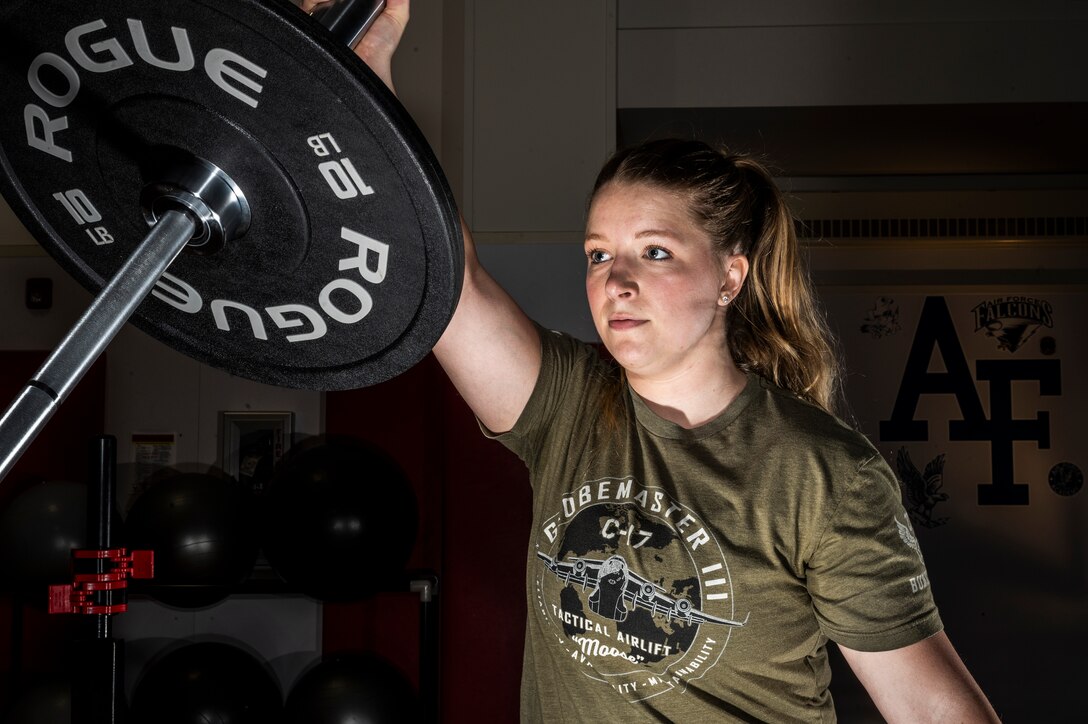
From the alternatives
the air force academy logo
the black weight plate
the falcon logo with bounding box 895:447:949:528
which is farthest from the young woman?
the falcon logo with bounding box 895:447:949:528

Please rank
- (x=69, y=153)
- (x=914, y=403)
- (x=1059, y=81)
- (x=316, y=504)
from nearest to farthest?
(x=69, y=153), (x=316, y=504), (x=1059, y=81), (x=914, y=403)

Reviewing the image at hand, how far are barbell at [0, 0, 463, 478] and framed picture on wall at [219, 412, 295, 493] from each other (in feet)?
10.1

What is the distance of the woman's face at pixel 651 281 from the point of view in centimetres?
133

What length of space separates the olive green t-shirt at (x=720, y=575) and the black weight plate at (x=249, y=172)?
0.67m

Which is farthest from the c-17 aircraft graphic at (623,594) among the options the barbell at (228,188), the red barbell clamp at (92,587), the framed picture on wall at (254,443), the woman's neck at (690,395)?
the framed picture on wall at (254,443)

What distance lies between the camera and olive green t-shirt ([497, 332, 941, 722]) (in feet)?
4.08

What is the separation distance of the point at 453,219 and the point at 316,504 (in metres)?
2.43

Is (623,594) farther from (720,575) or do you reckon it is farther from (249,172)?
(249,172)

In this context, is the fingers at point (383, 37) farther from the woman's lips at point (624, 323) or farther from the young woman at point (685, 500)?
the woman's lips at point (624, 323)

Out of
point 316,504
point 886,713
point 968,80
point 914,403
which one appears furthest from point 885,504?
point 914,403

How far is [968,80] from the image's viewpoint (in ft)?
11.4

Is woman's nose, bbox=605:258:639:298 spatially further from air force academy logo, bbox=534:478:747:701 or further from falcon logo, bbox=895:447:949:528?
falcon logo, bbox=895:447:949:528

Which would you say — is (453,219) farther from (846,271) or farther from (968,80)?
(846,271)

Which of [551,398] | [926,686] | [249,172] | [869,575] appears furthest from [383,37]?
[926,686]
